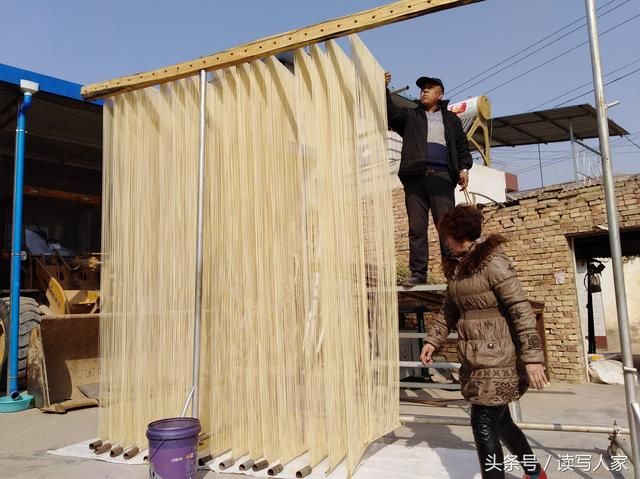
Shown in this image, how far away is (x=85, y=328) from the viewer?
552cm

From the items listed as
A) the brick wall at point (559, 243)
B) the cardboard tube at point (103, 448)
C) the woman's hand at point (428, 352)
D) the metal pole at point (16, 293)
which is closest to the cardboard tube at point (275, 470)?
the woman's hand at point (428, 352)

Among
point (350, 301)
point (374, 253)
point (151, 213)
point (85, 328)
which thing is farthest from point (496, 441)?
point (85, 328)

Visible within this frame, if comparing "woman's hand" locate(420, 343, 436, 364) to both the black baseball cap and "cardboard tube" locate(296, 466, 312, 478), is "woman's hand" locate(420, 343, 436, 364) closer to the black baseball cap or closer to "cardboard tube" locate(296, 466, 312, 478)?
"cardboard tube" locate(296, 466, 312, 478)

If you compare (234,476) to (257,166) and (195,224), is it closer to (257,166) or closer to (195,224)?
(195,224)

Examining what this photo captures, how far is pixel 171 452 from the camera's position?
250 centimetres

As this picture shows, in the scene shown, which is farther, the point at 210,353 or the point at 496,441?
the point at 210,353

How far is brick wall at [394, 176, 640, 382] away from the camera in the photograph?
6.10 m

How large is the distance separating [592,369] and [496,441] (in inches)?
196

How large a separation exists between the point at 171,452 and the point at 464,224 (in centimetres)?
187

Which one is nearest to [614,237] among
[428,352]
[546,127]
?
[428,352]

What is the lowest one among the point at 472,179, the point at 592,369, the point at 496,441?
the point at 592,369

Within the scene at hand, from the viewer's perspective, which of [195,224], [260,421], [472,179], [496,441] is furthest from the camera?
[472,179]

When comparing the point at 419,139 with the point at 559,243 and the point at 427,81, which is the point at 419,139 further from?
the point at 559,243

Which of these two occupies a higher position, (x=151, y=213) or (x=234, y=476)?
(x=151, y=213)
